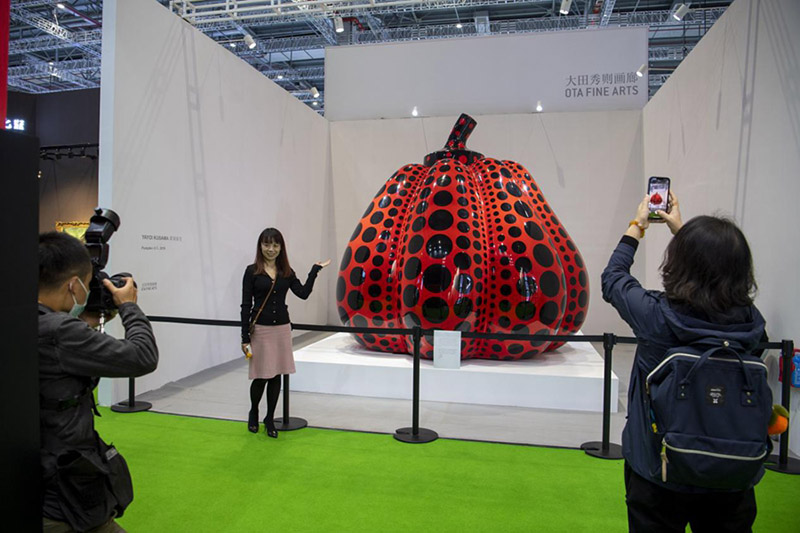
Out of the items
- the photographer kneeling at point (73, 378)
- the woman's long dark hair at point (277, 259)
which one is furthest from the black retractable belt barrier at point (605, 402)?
the photographer kneeling at point (73, 378)

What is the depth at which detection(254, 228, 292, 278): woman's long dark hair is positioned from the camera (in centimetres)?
372

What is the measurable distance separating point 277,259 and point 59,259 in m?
2.44

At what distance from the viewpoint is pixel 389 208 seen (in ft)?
18.2

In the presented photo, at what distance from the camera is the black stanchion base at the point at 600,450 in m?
3.47

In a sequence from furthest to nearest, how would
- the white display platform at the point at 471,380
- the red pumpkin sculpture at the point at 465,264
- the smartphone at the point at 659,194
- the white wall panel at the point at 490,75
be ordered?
the white wall panel at the point at 490,75, the red pumpkin sculpture at the point at 465,264, the white display platform at the point at 471,380, the smartphone at the point at 659,194

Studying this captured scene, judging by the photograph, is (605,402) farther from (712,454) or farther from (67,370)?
(67,370)

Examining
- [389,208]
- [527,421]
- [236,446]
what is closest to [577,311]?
[527,421]

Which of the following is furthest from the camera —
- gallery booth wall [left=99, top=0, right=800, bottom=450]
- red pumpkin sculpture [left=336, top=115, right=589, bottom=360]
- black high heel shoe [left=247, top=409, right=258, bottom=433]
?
red pumpkin sculpture [left=336, top=115, right=589, bottom=360]

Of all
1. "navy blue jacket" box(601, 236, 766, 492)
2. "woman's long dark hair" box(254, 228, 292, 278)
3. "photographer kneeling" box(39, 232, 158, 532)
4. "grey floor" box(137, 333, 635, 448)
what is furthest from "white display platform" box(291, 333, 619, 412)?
"photographer kneeling" box(39, 232, 158, 532)

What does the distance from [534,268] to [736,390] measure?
366 cm

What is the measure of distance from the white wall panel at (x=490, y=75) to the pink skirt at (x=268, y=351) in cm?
618

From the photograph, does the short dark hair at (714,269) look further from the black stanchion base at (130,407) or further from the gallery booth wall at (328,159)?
the black stanchion base at (130,407)

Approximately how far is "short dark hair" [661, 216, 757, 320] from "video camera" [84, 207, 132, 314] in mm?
1447

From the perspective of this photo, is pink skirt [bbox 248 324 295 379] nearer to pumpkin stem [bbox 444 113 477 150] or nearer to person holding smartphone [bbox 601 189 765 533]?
person holding smartphone [bbox 601 189 765 533]
